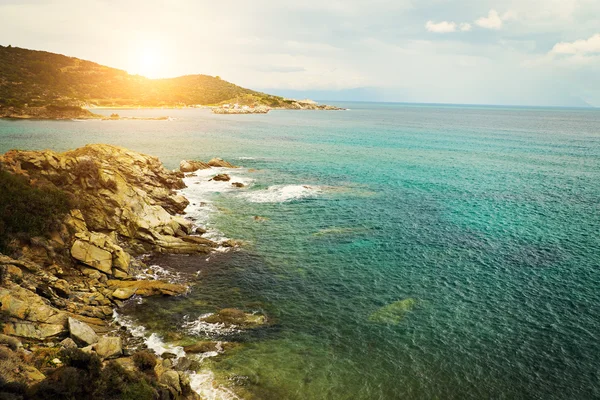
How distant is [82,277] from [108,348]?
12131mm

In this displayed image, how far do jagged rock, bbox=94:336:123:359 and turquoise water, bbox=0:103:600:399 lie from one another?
199 inches

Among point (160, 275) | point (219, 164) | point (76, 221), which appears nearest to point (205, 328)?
point (160, 275)

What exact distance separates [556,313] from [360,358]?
18241 millimetres

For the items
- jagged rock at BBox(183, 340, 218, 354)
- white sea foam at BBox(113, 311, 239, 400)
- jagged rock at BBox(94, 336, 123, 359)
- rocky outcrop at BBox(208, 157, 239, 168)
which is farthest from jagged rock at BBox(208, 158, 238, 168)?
jagged rock at BBox(94, 336, 123, 359)

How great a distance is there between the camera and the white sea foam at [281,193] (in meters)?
59.6

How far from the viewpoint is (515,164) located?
3546 inches

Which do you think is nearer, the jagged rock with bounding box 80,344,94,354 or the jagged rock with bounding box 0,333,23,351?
the jagged rock with bounding box 0,333,23,351

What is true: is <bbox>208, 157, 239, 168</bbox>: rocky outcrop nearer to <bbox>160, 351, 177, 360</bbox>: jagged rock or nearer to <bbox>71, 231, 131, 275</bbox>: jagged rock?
<bbox>71, 231, 131, 275</bbox>: jagged rock

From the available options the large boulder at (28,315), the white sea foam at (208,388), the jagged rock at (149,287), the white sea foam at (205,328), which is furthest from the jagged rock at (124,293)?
the white sea foam at (208,388)

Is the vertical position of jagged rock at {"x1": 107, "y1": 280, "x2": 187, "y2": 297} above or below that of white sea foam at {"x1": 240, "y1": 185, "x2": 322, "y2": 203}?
below

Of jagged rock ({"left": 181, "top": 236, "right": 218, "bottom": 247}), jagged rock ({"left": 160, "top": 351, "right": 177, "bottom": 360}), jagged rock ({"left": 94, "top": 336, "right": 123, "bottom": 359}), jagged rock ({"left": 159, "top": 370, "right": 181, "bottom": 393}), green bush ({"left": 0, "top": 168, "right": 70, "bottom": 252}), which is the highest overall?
green bush ({"left": 0, "top": 168, "right": 70, "bottom": 252})

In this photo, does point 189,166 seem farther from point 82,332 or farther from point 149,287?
point 82,332

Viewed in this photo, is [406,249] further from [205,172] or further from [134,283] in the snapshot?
[205,172]

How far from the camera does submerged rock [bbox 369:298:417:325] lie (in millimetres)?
29047
